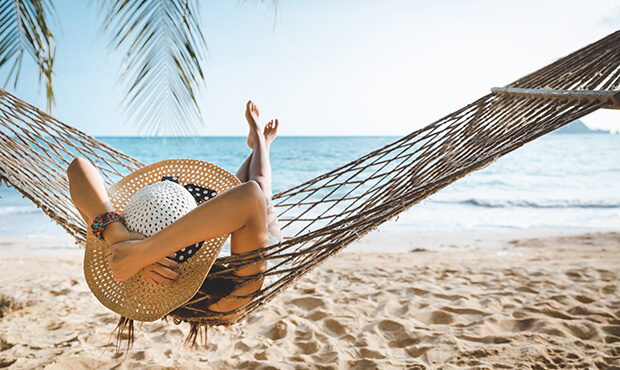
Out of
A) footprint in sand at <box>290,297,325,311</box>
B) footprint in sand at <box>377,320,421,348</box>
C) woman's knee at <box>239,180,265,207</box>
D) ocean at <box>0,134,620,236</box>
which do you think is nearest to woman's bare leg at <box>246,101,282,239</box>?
ocean at <box>0,134,620,236</box>

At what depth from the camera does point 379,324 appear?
1.83 meters

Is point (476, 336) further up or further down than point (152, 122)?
further down

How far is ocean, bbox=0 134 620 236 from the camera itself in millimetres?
5133

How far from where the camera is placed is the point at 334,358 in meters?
1.55

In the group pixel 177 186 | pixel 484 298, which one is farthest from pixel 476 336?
pixel 177 186

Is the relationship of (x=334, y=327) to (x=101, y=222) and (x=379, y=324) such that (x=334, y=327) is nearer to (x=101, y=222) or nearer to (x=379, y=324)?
(x=379, y=324)

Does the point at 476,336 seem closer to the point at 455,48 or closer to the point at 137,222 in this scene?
the point at 137,222

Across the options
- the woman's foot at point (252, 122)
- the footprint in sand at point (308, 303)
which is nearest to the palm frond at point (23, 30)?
the woman's foot at point (252, 122)

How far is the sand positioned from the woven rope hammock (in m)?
0.39

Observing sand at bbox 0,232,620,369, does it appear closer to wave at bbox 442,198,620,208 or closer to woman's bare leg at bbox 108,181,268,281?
woman's bare leg at bbox 108,181,268,281

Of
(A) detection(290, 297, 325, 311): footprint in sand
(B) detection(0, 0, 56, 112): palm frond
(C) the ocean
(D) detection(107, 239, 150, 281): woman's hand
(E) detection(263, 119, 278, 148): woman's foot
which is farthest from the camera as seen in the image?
(C) the ocean

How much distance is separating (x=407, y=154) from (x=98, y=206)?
40.1 inches

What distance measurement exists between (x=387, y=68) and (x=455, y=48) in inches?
91.5

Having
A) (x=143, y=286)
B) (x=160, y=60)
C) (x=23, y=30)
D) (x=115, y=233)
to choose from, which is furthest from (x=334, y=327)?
(x=23, y=30)
